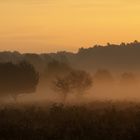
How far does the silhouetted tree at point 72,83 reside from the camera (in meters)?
98.6

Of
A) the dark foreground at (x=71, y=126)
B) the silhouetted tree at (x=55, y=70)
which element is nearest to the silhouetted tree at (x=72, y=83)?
the silhouetted tree at (x=55, y=70)

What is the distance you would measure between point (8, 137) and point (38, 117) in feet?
19.6

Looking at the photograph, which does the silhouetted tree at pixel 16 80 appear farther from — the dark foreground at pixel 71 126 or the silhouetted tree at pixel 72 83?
the dark foreground at pixel 71 126

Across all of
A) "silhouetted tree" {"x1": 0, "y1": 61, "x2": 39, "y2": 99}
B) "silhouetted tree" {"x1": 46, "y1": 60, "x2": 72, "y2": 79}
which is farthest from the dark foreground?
"silhouetted tree" {"x1": 46, "y1": 60, "x2": 72, "y2": 79}

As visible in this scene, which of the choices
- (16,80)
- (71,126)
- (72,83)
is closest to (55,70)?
(72,83)

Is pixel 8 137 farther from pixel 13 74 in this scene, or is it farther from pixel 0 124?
pixel 13 74

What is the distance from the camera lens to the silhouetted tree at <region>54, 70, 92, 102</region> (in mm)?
98562

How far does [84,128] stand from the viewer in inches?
863

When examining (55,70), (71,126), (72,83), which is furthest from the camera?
(55,70)

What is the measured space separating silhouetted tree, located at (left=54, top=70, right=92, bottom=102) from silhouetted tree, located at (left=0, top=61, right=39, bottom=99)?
4.97 metres

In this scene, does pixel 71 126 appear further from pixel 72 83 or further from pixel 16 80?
pixel 16 80

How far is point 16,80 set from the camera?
3974 inches

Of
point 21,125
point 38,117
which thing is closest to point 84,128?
point 21,125

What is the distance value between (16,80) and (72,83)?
1079 cm
